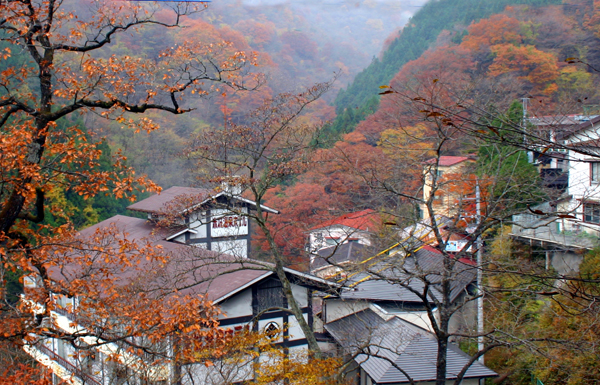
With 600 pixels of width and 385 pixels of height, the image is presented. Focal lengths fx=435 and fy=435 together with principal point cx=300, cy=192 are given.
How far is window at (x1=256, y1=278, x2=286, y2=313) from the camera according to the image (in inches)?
422

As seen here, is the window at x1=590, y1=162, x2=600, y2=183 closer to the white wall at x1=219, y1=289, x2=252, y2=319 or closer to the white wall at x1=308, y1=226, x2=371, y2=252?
the white wall at x1=308, y1=226, x2=371, y2=252

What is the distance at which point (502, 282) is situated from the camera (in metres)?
13.6

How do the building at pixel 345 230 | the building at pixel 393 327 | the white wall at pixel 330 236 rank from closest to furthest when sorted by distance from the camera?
the white wall at pixel 330 236, the building at pixel 345 230, the building at pixel 393 327

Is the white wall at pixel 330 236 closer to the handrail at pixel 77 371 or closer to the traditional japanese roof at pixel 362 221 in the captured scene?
the traditional japanese roof at pixel 362 221

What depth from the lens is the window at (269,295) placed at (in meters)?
10.7

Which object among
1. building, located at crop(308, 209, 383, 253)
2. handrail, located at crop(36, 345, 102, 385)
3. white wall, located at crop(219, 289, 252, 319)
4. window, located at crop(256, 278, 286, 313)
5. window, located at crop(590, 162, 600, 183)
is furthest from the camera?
window, located at crop(590, 162, 600, 183)

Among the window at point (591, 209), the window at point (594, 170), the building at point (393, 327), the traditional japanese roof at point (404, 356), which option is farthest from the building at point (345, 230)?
the window at point (594, 170)

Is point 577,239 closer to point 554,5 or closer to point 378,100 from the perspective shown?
point 378,100

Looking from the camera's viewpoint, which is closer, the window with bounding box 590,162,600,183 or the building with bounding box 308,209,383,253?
the building with bounding box 308,209,383,253

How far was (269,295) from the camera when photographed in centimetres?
1082

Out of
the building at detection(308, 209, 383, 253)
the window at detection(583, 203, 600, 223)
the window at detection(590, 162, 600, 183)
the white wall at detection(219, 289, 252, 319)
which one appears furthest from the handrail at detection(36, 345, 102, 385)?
the window at detection(590, 162, 600, 183)


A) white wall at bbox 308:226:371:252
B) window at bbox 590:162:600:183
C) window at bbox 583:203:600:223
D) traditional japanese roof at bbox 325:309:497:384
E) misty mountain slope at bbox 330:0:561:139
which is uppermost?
misty mountain slope at bbox 330:0:561:139

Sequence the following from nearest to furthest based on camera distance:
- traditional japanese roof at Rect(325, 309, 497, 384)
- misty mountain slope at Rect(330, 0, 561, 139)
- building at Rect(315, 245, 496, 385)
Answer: building at Rect(315, 245, 496, 385), traditional japanese roof at Rect(325, 309, 497, 384), misty mountain slope at Rect(330, 0, 561, 139)

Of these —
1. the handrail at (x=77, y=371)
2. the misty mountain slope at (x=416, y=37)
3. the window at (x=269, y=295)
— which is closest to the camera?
the handrail at (x=77, y=371)
